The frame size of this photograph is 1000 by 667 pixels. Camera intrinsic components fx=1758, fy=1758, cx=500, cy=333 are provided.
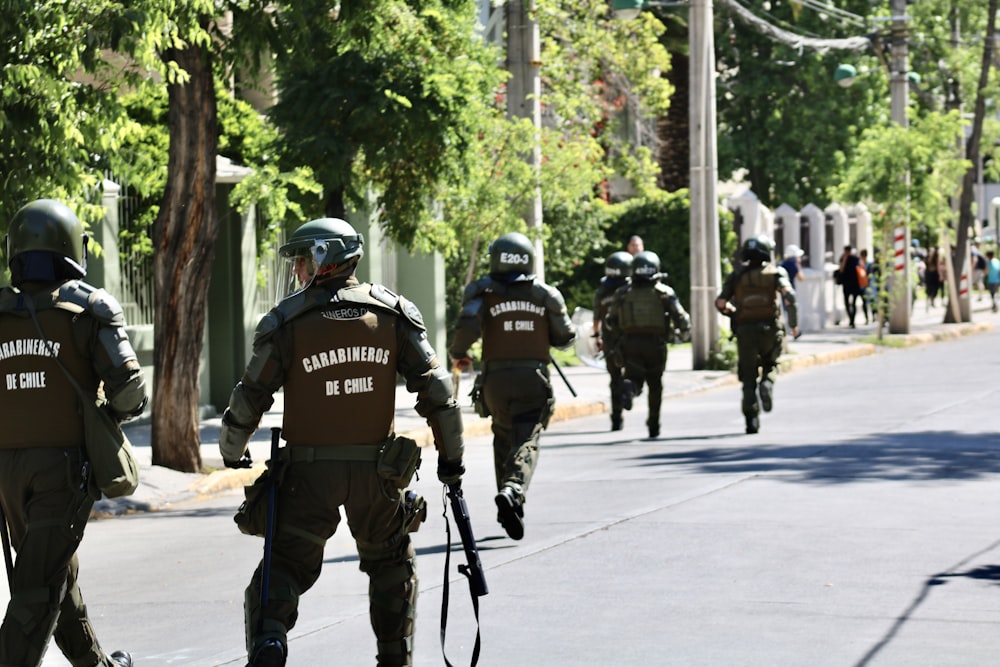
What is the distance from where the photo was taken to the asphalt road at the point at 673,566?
7402mm

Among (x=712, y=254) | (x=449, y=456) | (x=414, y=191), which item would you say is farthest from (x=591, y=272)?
(x=449, y=456)

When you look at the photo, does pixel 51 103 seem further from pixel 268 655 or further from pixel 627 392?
pixel 627 392

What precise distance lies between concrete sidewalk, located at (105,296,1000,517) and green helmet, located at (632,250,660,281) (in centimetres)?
144

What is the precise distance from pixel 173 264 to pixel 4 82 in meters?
3.23

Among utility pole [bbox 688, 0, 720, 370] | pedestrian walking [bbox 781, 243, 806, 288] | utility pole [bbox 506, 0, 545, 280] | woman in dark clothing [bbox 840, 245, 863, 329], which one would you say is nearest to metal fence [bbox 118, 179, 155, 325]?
utility pole [bbox 506, 0, 545, 280]

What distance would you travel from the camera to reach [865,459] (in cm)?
1385

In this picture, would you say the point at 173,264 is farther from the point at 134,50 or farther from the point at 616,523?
the point at 616,523

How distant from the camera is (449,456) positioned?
6586 millimetres

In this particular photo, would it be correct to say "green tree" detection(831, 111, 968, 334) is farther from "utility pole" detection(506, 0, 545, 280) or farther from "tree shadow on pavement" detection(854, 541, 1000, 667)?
"tree shadow on pavement" detection(854, 541, 1000, 667)

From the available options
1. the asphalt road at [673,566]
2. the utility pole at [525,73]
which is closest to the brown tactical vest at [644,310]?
the asphalt road at [673,566]

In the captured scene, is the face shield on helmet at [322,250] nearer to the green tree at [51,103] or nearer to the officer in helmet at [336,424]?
the officer in helmet at [336,424]

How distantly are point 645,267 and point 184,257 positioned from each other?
428cm

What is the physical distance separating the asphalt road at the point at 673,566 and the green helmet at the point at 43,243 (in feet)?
6.06

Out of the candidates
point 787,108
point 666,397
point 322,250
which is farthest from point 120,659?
point 787,108
